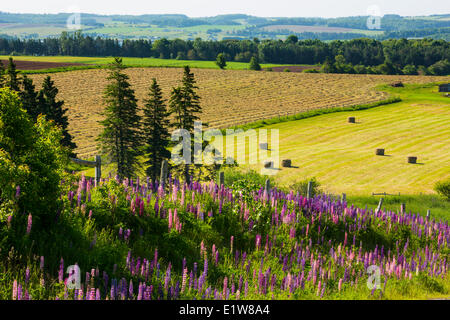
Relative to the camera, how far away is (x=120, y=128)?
35.6 m

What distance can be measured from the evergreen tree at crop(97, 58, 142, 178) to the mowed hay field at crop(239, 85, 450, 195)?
45.0 feet

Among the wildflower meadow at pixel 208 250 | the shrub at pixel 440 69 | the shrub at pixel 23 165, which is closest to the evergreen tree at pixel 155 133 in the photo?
the wildflower meadow at pixel 208 250

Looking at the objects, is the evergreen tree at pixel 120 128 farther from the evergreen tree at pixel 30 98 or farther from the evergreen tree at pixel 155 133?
the evergreen tree at pixel 30 98

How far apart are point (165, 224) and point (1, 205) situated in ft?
10.2

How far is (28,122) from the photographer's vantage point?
27.8 ft

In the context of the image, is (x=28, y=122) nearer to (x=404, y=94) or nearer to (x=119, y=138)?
(x=119, y=138)

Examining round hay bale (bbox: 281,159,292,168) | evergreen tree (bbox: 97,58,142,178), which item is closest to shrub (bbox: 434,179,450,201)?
round hay bale (bbox: 281,159,292,168)

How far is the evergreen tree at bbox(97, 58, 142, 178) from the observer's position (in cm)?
3544

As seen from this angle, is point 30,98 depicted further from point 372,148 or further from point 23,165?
point 372,148

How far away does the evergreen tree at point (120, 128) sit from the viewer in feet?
116

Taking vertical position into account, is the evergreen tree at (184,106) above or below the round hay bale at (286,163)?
above

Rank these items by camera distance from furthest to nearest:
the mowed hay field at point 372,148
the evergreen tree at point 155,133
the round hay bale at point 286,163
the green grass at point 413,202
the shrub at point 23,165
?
1. the round hay bale at point 286,163
2. the mowed hay field at point 372,148
3. the evergreen tree at point 155,133
4. the green grass at point 413,202
5. the shrub at point 23,165

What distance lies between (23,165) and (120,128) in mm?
27823

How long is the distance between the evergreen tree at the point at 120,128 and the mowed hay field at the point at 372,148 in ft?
45.0
